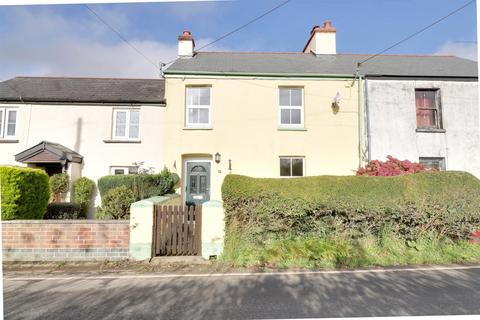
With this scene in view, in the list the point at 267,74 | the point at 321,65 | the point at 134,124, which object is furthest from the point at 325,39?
the point at 134,124

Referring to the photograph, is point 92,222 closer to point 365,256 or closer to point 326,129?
point 365,256

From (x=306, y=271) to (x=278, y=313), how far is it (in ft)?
6.44

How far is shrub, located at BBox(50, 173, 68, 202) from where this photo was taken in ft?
34.1

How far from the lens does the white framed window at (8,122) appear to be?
37.7ft

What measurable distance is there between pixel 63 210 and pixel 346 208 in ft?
32.2

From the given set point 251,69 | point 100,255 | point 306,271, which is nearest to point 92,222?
point 100,255

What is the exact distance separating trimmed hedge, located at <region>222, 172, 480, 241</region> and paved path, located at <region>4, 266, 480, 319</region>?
1378mm

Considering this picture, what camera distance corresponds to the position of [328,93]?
1137 centimetres

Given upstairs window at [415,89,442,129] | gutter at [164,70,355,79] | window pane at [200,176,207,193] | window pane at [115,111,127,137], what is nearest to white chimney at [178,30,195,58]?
gutter at [164,70,355,79]

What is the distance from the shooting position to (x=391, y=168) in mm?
9781

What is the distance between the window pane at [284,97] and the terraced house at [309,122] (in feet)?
0.15

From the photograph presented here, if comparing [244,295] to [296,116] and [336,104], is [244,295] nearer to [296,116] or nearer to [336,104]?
[296,116]

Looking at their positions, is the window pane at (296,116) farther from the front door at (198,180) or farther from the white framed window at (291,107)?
the front door at (198,180)

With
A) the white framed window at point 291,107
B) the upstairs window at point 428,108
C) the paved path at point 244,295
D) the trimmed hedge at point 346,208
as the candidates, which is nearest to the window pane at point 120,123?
the white framed window at point 291,107
